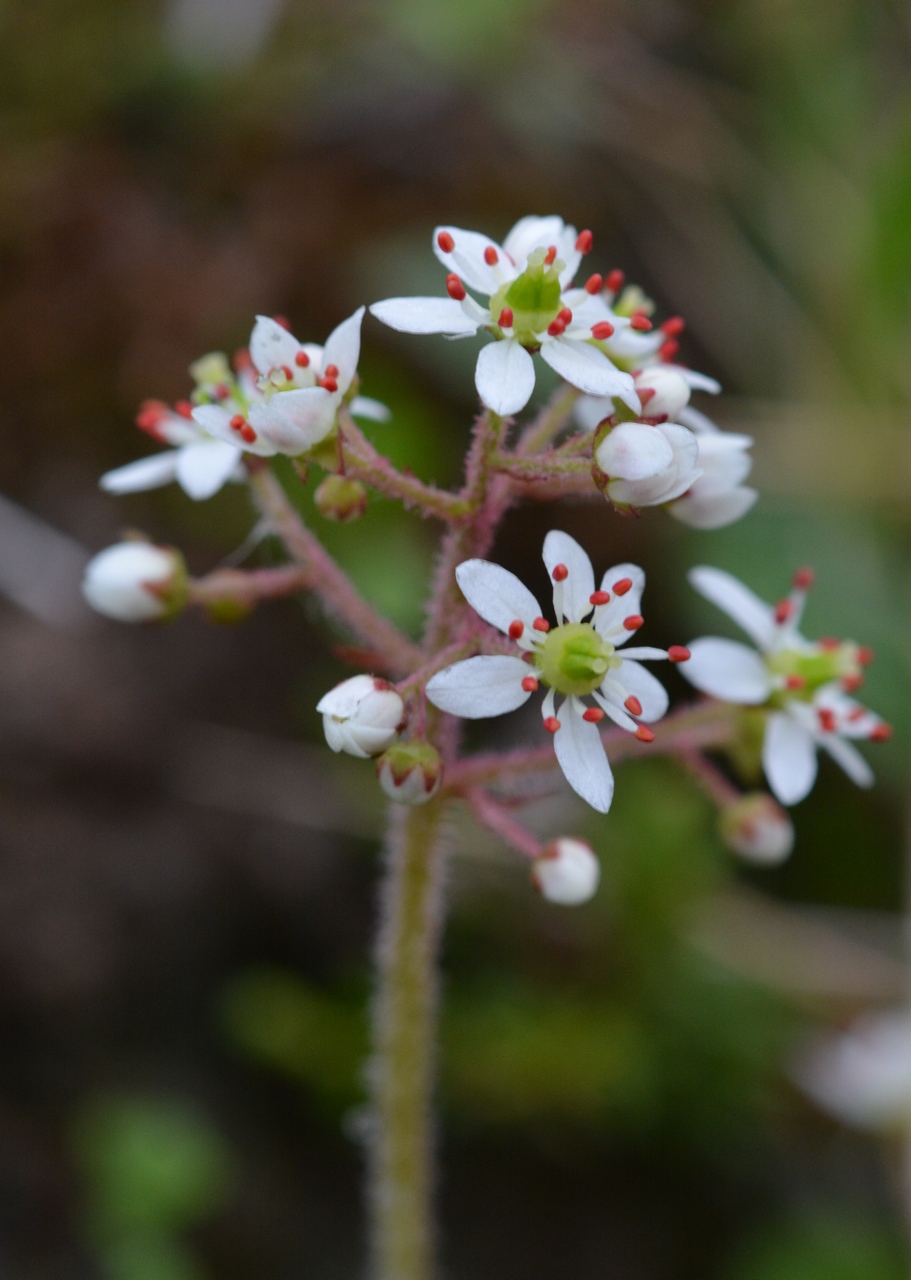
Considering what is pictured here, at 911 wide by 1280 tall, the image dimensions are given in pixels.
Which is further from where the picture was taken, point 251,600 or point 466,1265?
point 466,1265

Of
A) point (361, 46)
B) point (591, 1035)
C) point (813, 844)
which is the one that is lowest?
point (591, 1035)

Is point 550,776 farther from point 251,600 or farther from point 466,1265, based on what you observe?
point 466,1265

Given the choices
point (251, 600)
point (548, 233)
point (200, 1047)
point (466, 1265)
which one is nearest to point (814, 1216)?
point (466, 1265)

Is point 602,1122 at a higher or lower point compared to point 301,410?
A: lower

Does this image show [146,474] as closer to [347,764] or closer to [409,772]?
[409,772]

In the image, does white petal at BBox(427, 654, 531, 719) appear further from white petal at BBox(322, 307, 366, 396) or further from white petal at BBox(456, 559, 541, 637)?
white petal at BBox(322, 307, 366, 396)

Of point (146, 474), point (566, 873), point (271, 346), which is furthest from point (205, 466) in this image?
point (566, 873)
